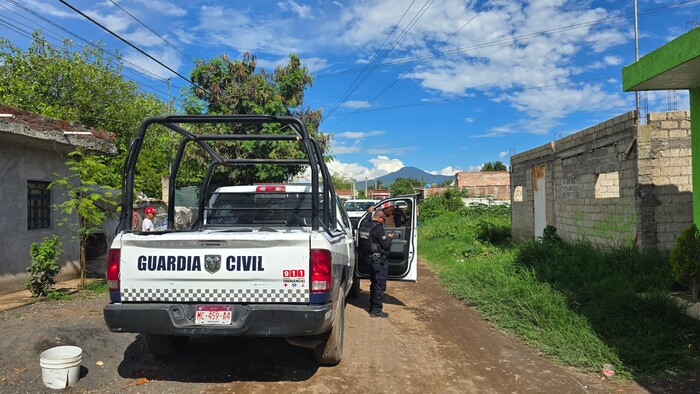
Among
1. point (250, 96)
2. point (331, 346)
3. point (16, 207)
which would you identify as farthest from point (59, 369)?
point (250, 96)

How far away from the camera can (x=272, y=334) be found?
152 inches

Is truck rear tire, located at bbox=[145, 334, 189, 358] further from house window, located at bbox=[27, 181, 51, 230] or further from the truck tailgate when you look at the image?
house window, located at bbox=[27, 181, 51, 230]

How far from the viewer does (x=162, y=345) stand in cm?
471

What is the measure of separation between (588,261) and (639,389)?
178 inches

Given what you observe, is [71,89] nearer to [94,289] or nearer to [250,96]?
[250,96]

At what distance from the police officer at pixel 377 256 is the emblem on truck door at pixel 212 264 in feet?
10.9

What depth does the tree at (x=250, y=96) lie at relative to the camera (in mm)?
16500

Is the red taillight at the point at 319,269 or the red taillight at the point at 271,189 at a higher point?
the red taillight at the point at 271,189

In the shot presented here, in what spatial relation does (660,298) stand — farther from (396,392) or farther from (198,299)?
(198,299)

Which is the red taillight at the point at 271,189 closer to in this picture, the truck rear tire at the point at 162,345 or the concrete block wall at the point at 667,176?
the truck rear tire at the point at 162,345

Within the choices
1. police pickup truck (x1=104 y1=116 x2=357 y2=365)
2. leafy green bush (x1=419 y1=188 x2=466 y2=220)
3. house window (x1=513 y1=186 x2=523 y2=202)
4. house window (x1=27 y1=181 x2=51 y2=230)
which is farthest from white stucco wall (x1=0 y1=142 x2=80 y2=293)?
leafy green bush (x1=419 y1=188 x2=466 y2=220)

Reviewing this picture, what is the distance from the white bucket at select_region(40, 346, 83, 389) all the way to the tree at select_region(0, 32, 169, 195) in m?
17.9

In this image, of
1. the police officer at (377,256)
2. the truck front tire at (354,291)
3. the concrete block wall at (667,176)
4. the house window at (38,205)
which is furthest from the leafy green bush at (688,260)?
the house window at (38,205)

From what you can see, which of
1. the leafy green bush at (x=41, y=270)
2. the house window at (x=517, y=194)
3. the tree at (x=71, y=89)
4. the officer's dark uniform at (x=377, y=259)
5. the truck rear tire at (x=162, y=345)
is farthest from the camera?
the tree at (x=71, y=89)
